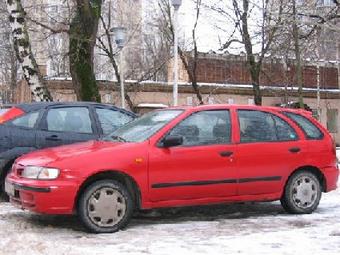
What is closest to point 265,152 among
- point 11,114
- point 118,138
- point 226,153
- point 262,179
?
point 262,179

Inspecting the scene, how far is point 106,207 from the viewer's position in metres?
7.91

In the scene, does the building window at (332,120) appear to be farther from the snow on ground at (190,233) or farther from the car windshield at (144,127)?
the car windshield at (144,127)

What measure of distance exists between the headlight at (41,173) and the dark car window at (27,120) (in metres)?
2.02

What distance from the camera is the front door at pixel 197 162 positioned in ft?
26.9

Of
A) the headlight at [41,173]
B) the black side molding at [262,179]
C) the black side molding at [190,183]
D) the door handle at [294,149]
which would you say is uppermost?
the door handle at [294,149]

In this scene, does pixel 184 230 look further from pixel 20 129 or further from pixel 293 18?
pixel 293 18

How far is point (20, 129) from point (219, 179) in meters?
3.20

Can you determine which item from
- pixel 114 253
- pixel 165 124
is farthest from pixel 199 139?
pixel 114 253

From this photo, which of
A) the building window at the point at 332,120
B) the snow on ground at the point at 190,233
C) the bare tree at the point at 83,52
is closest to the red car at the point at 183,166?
the snow on ground at the point at 190,233

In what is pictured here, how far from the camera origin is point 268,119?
364 inches

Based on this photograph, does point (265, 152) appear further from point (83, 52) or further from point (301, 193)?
point (83, 52)

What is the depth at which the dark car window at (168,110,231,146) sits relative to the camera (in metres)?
8.55

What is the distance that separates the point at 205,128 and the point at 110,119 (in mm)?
2378

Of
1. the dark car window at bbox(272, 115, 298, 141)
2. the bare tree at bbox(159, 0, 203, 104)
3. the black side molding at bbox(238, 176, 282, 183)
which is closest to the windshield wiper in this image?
the black side molding at bbox(238, 176, 282, 183)
